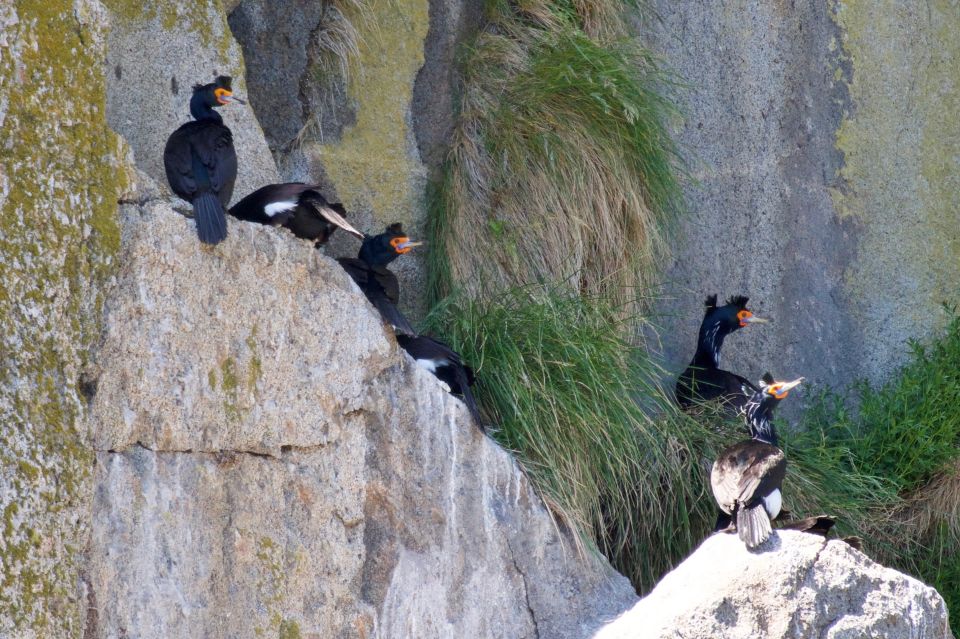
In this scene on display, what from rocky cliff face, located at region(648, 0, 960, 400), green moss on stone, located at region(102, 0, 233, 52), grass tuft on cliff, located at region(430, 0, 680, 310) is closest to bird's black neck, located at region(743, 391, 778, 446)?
grass tuft on cliff, located at region(430, 0, 680, 310)

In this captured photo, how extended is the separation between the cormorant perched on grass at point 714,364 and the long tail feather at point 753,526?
1.38m

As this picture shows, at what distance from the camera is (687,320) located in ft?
19.5

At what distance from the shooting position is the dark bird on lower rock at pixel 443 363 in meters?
4.13

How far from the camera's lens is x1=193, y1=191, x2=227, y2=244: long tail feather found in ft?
11.0

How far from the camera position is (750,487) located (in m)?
3.92

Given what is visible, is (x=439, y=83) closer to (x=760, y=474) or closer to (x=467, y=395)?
(x=467, y=395)

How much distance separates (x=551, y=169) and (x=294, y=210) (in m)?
1.58

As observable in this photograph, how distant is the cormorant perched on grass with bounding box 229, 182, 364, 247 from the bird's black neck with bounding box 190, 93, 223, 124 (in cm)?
28

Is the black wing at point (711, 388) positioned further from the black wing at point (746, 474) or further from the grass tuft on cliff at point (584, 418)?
the black wing at point (746, 474)

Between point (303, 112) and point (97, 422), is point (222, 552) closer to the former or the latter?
point (97, 422)

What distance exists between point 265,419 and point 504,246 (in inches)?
72.8

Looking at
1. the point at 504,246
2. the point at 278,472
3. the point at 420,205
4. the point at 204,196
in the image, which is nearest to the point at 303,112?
the point at 420,205

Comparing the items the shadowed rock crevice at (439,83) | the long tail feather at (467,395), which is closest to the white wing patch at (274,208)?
the long tail feather at (467,395)

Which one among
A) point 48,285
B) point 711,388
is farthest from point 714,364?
point 48,285
